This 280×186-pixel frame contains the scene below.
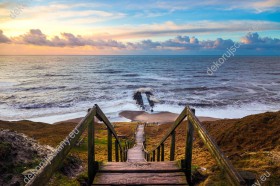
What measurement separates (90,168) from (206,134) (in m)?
2.16

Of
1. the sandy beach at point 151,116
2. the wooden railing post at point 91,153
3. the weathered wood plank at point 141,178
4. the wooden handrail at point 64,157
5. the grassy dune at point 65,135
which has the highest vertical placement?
the wooden handrail at point 64,157

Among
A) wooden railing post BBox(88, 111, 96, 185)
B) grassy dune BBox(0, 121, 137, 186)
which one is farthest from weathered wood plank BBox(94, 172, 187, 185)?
grassy dune BBox(0, 121, 137, 186)

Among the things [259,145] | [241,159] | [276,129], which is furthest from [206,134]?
[276,129]

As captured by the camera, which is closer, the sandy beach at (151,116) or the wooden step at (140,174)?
the wooden step at (140,174)

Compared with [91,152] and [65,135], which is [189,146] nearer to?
[91,152]

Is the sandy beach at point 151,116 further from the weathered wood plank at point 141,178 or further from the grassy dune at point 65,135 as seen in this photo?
the weathered wood plank at point 141,178

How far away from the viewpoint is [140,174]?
15.0 feet

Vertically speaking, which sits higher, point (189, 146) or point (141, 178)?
point (189, 146)

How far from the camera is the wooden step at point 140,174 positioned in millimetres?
4188

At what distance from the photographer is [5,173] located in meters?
6.09

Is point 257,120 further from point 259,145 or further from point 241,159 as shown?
point 241,159

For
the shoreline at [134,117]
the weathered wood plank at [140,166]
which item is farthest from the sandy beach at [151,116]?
the weathered wood plank at [140,166]

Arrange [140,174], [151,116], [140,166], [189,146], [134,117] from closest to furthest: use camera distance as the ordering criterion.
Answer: [189,146]
[140,174]
[140,166]
[134,117]
[151,116]

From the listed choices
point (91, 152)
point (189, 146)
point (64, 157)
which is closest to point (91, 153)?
point (91, 152)
